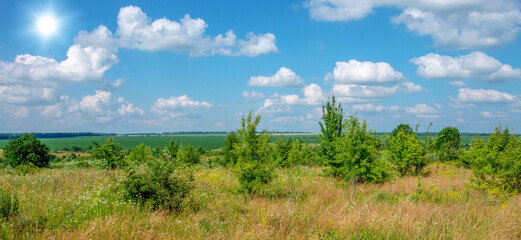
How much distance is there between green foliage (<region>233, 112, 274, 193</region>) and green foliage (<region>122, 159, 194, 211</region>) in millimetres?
2269

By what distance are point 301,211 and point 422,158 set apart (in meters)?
10.5

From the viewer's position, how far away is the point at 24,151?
23.8 m

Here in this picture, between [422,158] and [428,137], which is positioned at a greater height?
[428,137]

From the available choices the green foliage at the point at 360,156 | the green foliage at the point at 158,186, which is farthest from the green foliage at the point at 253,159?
the green foliage at the point at 360,156

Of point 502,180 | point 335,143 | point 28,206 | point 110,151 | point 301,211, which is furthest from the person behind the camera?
point 110,151

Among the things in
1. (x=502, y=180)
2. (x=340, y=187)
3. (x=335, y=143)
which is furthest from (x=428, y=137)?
(x=340, y=187)

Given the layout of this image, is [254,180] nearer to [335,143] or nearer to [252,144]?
[252,144]

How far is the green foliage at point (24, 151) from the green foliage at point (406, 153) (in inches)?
1040

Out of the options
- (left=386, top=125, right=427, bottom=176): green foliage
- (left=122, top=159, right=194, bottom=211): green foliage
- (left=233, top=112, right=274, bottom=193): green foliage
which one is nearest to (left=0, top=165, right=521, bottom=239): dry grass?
(left=122, top=159, right=194, bottom=211): green foliage

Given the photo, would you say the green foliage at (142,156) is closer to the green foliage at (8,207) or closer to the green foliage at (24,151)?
the green foliage at (8,207)

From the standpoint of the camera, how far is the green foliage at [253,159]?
955 cm

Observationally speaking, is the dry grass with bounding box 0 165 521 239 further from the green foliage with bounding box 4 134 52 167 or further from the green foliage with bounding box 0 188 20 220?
the green foliage with bounding box 4 134 52 167

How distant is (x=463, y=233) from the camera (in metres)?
5.54

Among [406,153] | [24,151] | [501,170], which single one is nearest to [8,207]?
[501,170]
